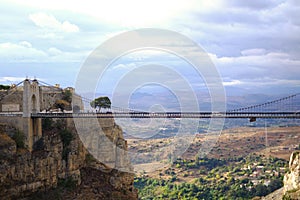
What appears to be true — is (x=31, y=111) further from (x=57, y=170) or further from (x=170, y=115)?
(x=170, y=115)

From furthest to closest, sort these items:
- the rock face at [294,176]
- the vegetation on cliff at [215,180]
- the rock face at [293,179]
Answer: the vegetation on cliff at [215,180] → the rock face at [294,176] → the rock face at [293,179]

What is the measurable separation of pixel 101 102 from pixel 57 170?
23.6ft

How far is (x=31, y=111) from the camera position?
2042cm

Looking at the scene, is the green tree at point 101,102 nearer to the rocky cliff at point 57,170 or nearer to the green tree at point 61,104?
the green tree at point 61,104

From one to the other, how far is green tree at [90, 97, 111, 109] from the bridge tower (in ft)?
16.1

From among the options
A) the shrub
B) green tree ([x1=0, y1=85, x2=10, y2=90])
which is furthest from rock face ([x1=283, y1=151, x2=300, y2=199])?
green tree ([x1=0, y1=85, x2=10, y2=90])

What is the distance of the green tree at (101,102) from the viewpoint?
25.7m

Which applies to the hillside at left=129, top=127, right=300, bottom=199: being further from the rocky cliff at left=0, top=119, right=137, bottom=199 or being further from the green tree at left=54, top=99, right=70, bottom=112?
the green tree at left=54, top=99, right=70, bottom=112

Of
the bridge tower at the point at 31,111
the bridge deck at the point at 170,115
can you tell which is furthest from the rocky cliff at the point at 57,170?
the bridge deck at the point at 170,115

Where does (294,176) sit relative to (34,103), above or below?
below

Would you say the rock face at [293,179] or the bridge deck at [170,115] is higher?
the bridge deck at [170,115]

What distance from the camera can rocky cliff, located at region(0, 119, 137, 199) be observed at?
17500mm

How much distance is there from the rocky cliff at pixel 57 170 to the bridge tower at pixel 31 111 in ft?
1.26

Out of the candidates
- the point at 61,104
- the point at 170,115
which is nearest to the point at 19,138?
the point at 61,104
